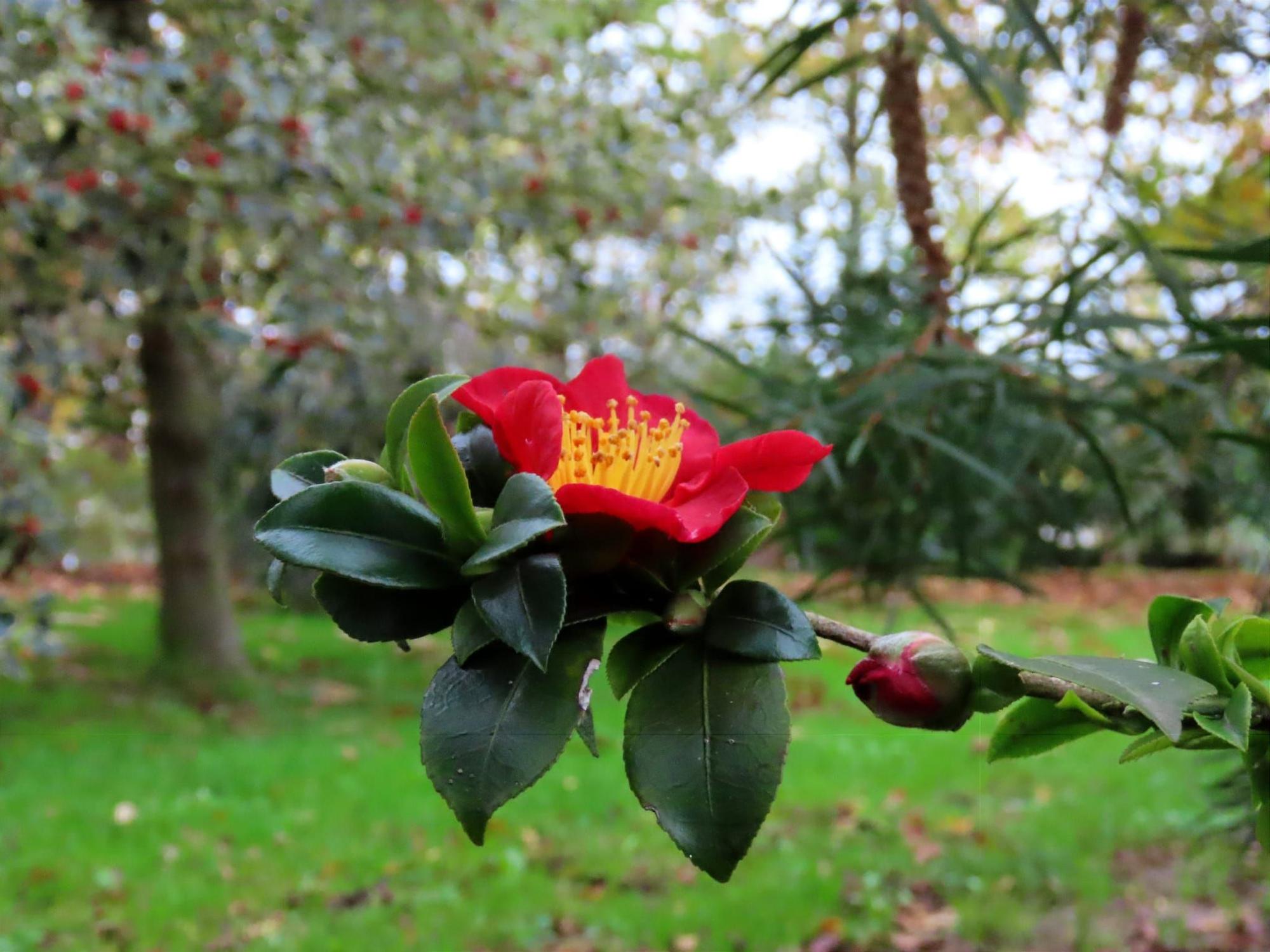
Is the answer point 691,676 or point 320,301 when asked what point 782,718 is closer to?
point 691,676

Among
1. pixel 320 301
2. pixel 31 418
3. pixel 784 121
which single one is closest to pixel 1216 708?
pixel 784 121

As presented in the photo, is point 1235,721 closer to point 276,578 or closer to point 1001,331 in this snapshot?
point 276,578

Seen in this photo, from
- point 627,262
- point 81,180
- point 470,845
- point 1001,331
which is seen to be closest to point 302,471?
point 1001,331

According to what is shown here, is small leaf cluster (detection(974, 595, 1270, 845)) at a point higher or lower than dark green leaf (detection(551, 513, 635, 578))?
lower

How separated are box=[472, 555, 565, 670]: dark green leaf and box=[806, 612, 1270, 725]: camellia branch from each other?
5 cm

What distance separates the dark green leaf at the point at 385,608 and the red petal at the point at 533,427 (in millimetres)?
33

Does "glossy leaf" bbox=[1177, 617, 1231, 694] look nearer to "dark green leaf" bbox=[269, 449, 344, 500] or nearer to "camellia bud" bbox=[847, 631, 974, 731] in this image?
"camellia bud" bbox=[847, 631, 974, 731]

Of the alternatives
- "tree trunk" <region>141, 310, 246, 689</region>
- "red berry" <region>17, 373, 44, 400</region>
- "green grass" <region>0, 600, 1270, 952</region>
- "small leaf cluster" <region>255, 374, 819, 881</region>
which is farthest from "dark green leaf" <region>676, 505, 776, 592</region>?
"tree trunk" <region>141, 310, 246, 689</region>

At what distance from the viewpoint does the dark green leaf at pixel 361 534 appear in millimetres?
212

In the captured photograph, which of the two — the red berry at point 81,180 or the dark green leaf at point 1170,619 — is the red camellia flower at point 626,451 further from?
the red berry at point 81,180

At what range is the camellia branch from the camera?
0.22 meters

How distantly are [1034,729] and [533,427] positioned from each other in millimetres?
136

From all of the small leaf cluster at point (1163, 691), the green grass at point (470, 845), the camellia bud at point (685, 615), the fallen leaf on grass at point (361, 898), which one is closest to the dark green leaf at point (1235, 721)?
the small leaf cluster at point (1163, 691)

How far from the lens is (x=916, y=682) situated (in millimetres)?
218
